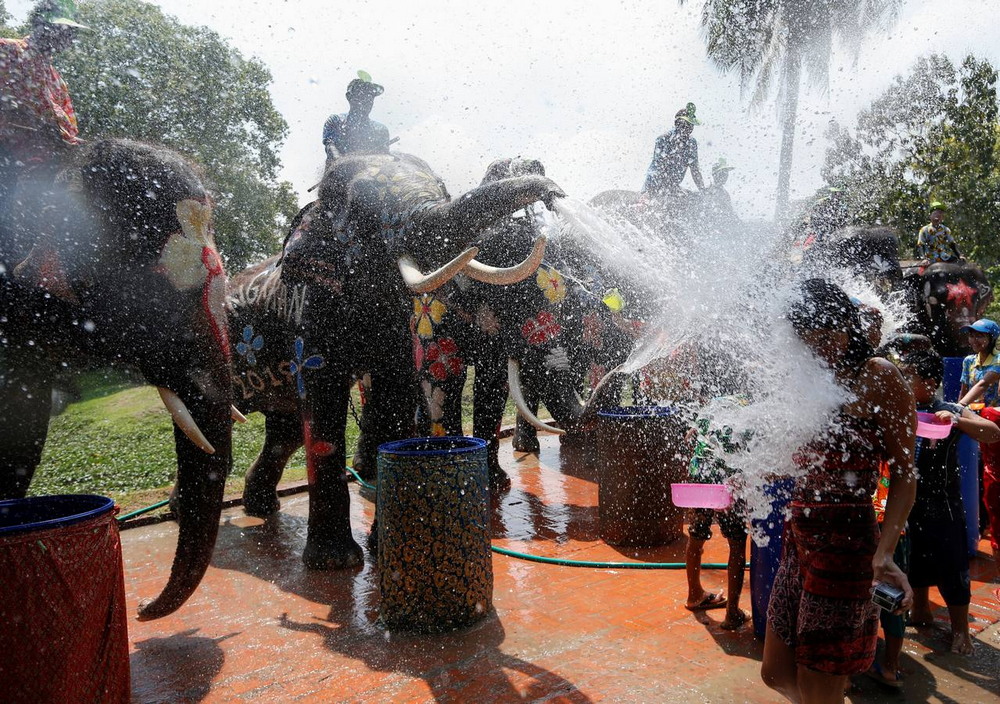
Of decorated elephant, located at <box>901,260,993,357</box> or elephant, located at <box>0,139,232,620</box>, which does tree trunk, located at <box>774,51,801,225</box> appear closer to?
decorated elephant, located at <box>901,260,993,357</box>

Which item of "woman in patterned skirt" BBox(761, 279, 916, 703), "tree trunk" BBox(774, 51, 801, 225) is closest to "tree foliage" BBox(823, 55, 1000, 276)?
"tree trunk" BBox(774, 51, 801, 225)

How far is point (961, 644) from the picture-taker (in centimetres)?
348

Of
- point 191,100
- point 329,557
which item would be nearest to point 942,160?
point 329,557

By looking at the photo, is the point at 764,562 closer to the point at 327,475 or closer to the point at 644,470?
the point at 644,470

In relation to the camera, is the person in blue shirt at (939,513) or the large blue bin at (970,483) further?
the large blue bin at (970,483)

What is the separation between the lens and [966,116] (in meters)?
11.6

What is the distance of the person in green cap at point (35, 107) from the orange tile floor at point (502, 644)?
2.25 m

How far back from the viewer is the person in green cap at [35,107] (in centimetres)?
331

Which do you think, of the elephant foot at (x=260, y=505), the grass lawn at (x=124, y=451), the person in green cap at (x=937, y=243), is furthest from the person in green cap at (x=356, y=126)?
the person in green cap at (x=937, y=243)

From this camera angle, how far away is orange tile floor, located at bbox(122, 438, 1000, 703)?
3166 millimetres

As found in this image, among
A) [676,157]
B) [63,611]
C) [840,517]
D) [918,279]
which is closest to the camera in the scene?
[840,517]

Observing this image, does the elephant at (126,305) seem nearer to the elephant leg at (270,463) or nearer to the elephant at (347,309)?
the elephant at (347,309)

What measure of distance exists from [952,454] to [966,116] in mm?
10296

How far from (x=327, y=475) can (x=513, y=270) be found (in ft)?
6.21
